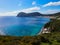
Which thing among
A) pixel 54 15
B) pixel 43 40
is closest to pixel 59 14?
pixel 54 15

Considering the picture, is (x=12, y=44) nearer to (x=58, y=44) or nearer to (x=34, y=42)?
(x=34, y=42)

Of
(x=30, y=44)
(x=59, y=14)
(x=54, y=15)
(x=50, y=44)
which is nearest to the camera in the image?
(x=30, y=44)

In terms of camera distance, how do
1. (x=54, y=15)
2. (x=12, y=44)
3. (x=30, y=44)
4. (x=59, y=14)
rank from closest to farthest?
(x=12, y=44)
(x=30, y=44)
(x=54, y=15)
(x=59, y=14)

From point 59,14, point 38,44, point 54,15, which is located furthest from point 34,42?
point 59,14

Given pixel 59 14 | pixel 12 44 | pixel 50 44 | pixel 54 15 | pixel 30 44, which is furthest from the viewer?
pixel 59 14

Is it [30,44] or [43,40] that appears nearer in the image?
[30,44]

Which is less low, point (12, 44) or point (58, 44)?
point (12, 44)

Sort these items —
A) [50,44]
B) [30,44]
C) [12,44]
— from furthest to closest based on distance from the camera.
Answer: [50,44]
[30,44]
[12,44]

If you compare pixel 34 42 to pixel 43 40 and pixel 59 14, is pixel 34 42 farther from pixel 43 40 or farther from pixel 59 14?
pixel 59 14

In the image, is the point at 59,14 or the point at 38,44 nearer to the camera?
the point at 38,44
